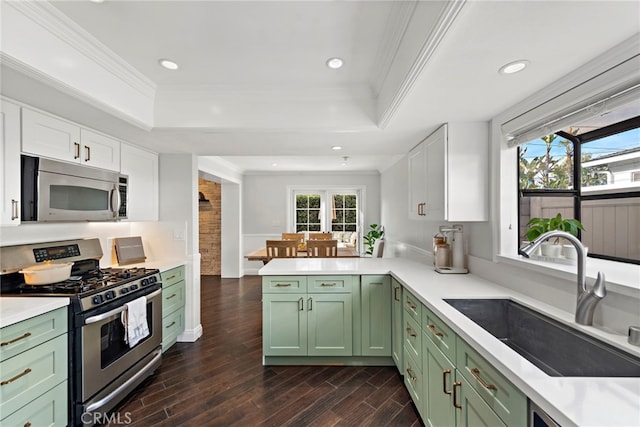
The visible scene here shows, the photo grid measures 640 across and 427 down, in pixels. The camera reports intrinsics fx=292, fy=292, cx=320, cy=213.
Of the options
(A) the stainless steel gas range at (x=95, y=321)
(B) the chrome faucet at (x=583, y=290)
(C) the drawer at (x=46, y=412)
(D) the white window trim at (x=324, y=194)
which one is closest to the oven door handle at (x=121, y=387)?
(A) the stainless steel gas range at (x=95, y=321)

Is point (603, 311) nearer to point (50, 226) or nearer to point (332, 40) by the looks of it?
point (332, 40)

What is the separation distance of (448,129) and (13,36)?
8.38 feet

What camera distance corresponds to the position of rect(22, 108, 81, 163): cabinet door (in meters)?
1.82

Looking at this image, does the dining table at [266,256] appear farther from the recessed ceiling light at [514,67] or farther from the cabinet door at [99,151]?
the recessed ceiling light at [514,67]

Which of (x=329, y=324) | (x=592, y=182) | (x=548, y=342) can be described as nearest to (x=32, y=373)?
(x=329, y=324)

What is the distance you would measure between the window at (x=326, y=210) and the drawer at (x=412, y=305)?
15.2ft

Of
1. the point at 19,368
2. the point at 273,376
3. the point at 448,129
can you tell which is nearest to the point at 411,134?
the point at 448,129

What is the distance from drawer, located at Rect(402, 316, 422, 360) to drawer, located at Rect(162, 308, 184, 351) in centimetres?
224

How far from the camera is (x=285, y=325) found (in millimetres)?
2637

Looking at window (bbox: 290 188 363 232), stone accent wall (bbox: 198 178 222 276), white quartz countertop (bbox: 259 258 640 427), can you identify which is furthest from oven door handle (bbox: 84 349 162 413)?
window (bbox: 290 188 363 232)

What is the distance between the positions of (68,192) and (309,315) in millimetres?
2093

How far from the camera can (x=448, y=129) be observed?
2240mm

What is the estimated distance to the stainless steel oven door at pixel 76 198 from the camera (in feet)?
6.38

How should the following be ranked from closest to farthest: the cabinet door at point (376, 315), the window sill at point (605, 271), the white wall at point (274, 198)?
the window sill at point (605, 271) → the cabinet door at point (376, 315) → the white wall at point (274, 198)
